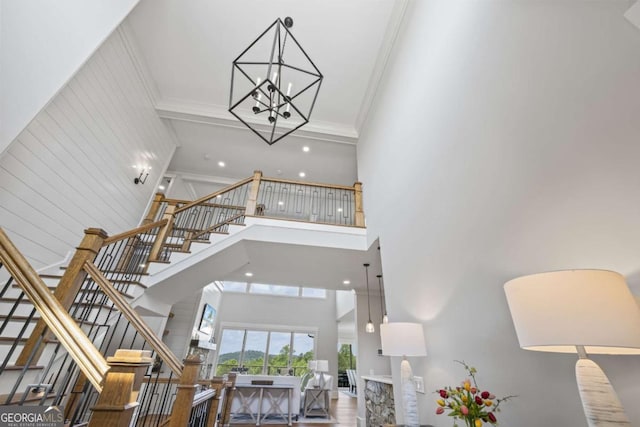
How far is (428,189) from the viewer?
2.83 metres

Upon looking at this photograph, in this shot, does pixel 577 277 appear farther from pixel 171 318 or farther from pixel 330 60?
pixel 171 318

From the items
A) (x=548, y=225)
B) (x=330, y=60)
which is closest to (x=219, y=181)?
(x=330, y=60)

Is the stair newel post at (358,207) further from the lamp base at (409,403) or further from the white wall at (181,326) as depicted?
the white wall at (181,326)

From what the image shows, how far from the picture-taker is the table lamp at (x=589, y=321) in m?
0.88

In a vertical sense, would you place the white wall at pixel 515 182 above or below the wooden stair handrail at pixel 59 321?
above

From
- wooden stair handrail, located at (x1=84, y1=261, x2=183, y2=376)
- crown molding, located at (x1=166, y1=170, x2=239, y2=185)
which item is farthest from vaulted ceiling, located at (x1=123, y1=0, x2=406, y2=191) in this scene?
wooden stair handrail, located at (x1=84, y1=261, x2=183, y2=376)

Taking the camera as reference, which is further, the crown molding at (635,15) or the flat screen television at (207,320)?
the flat screen television at (207,320)

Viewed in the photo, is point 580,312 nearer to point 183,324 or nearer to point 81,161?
point 81,161

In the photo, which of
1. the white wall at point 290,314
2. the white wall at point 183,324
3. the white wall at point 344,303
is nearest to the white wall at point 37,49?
the white wall at point 183,324

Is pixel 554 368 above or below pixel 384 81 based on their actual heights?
below

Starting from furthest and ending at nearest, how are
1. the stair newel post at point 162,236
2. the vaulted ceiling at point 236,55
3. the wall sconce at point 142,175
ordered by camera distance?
the wall sconce at point 142,175
the vaulted ceiling at point 236,55
the stair newel post at point 162,236

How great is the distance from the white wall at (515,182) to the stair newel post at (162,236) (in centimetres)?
341

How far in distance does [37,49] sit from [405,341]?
4133mm

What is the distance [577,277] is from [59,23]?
4.31 m
